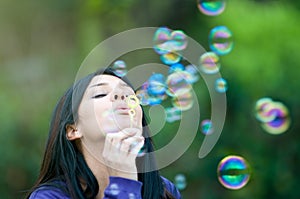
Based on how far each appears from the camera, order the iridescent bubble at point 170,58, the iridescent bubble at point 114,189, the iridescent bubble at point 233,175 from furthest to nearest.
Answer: the iridescent bubble at point 170,58, the iridescent bubble at point 233,175, the iridescent bubble at point 114,189

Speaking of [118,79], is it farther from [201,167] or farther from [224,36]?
[201,167]

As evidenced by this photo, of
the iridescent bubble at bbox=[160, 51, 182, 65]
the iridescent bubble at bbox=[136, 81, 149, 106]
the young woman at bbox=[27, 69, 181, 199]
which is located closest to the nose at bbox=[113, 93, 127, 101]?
the young woman at bbox=[27, 69, 181, 199]

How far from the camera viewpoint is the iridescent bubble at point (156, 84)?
103 inches

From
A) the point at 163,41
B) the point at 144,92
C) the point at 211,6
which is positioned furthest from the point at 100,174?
the point at 211,6

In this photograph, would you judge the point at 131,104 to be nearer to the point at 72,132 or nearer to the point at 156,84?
the point at 72,132

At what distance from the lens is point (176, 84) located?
293 centimetres

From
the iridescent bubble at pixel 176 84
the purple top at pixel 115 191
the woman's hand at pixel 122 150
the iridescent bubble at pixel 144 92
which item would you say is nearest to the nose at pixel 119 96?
the woman's hand at pixel 122 150

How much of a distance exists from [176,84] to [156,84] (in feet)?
0.90

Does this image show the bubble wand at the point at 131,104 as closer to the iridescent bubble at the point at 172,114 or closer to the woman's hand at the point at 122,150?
the woman's hand at the point at 122,150

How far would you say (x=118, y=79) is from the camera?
1.96 m

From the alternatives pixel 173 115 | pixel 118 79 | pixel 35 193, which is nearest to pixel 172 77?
pixel 173 115

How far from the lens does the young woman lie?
1806mm

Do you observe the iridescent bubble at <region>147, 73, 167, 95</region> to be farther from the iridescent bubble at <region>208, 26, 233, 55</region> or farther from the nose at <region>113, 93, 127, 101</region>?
the nose at <region>113, 93, 127, 101</region>

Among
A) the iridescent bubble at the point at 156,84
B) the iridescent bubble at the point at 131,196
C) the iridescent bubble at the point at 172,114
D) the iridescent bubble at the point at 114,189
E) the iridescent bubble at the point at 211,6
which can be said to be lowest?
the iridescent bubble at the point at 131,196
